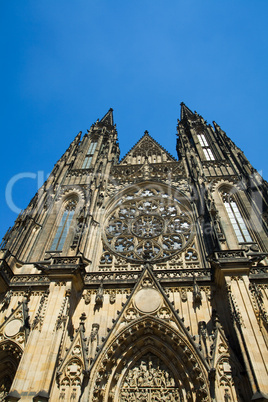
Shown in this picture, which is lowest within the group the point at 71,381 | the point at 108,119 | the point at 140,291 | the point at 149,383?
the point at 71,381

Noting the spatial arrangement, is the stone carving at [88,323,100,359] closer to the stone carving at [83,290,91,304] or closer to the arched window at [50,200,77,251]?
the stone carving at [83,290,91,304]

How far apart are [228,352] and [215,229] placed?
15.1 ft

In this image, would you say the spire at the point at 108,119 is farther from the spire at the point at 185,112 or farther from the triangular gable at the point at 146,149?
the spire at the point at 185,112

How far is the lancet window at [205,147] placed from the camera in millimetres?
19156

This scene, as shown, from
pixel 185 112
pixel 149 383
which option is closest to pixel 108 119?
pixel 185 112

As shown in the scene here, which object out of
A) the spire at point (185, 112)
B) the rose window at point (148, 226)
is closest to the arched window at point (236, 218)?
the rose window at point (148, 226)

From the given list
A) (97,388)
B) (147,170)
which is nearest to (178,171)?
(147,170)

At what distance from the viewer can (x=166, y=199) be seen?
51.3 ft

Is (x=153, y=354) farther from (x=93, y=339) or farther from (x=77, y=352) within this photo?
(x=77, y=352)

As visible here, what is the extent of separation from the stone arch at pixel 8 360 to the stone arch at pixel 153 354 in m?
2.94

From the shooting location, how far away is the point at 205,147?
66.7ft

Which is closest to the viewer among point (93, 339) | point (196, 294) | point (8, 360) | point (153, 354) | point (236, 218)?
point (93, 339)

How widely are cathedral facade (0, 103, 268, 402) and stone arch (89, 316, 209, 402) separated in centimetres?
3

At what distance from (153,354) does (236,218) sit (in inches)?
303
